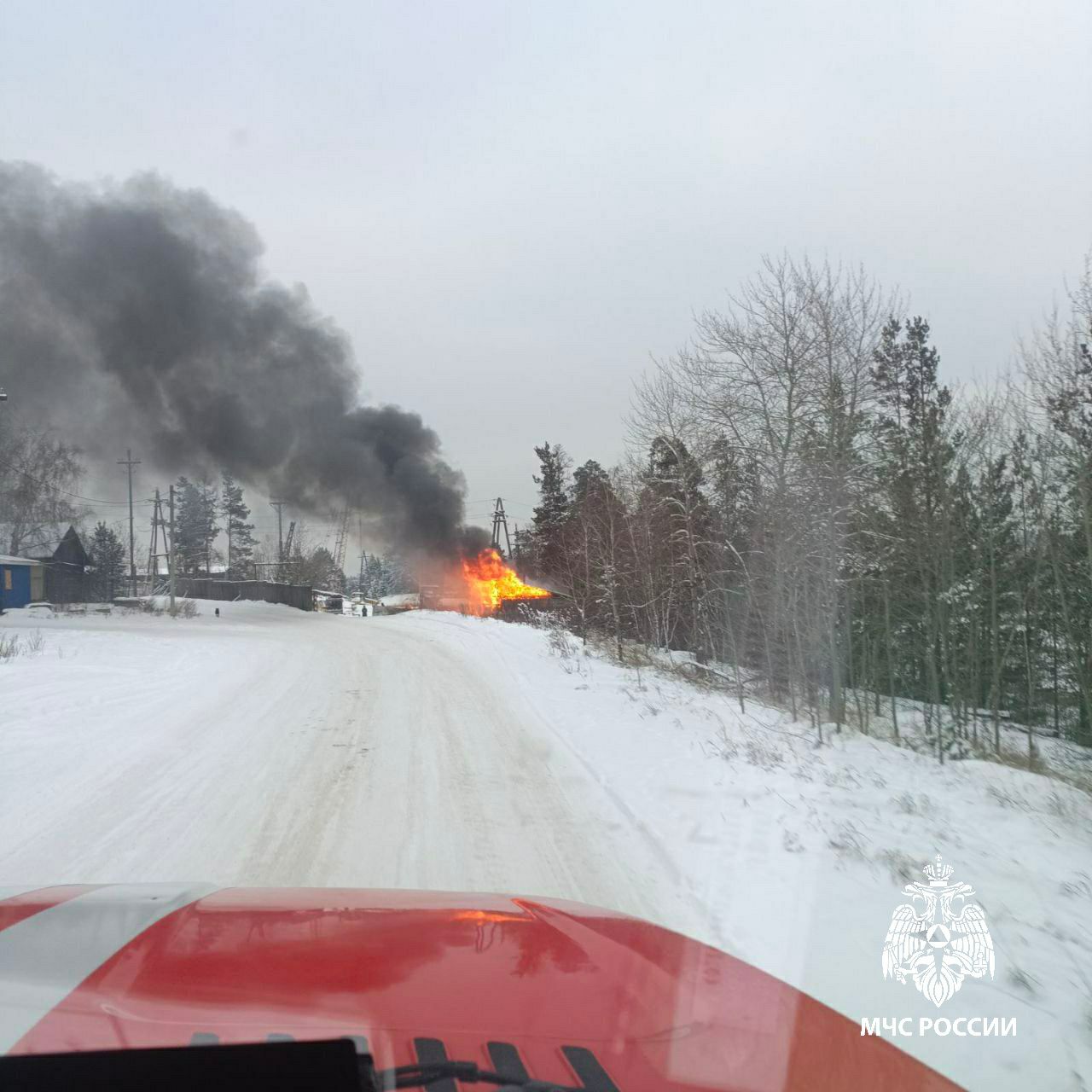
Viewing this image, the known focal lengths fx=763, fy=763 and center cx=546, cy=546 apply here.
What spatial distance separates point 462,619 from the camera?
30.7 meters

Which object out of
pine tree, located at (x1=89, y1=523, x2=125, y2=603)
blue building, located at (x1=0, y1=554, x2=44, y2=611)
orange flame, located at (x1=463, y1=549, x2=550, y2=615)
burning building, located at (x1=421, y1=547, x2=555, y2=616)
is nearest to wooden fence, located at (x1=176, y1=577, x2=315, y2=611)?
pine tree, located at (x1=89, y1=523, x2=125, y2=603)

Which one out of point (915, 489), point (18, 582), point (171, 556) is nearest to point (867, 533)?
point (915, 489)

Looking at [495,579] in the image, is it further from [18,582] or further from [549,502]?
[18,582]

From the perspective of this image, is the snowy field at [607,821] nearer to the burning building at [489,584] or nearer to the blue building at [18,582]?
the burning building at [489,584]

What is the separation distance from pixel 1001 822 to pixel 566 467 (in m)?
39.0

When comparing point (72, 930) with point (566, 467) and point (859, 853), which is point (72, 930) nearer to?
point (859, 853)

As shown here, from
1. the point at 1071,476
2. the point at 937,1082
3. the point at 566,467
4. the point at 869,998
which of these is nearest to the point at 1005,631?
the point at 1071,476

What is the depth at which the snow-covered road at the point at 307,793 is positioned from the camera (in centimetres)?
427

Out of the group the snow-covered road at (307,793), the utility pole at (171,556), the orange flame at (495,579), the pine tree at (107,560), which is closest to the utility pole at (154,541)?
the pine tree at (107,560)

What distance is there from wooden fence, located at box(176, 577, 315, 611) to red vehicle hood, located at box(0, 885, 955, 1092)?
45796mm

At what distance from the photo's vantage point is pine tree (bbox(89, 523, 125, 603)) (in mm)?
55156

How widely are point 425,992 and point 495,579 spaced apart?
97.9 ft

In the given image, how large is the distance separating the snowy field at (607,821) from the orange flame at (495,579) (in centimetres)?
2112

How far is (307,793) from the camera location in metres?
5.75
